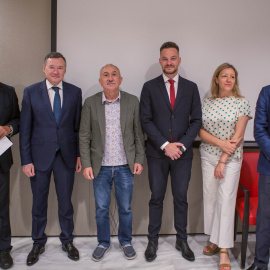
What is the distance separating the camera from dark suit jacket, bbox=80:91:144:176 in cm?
247

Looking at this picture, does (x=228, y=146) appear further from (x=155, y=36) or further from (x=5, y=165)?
(x=5, y=165)

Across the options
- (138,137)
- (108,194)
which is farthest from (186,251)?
(138,137)

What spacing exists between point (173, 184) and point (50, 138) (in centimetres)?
111

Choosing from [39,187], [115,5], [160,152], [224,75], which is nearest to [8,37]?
[115,5]

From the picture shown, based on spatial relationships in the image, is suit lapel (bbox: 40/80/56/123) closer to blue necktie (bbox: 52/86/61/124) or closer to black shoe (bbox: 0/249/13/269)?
blue necktie (bbox: 52/86/61/124)

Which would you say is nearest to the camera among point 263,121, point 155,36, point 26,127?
point 263,121

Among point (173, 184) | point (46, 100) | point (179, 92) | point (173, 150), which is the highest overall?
point (179, 92)

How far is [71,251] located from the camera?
103 inches

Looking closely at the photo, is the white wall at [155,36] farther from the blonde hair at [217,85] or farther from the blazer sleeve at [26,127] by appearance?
the blazer sleeve at [26,127]

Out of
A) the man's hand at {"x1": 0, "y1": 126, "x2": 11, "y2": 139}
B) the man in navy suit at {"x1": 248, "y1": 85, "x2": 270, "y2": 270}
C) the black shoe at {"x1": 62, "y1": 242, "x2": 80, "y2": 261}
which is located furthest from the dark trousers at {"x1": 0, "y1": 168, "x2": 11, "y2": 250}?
the man in navy suit at {"x1": 248, "y1": 85, "x2": 270, "y2": 270}

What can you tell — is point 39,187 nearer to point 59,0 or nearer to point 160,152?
point 160,152

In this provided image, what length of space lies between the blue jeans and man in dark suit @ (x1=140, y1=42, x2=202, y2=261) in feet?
0.69

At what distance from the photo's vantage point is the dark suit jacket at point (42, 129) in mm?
2430

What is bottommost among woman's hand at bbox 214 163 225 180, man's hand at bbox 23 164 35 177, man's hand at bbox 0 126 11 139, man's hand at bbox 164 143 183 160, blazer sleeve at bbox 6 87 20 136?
man's hand at bbox 23 164 35 177
